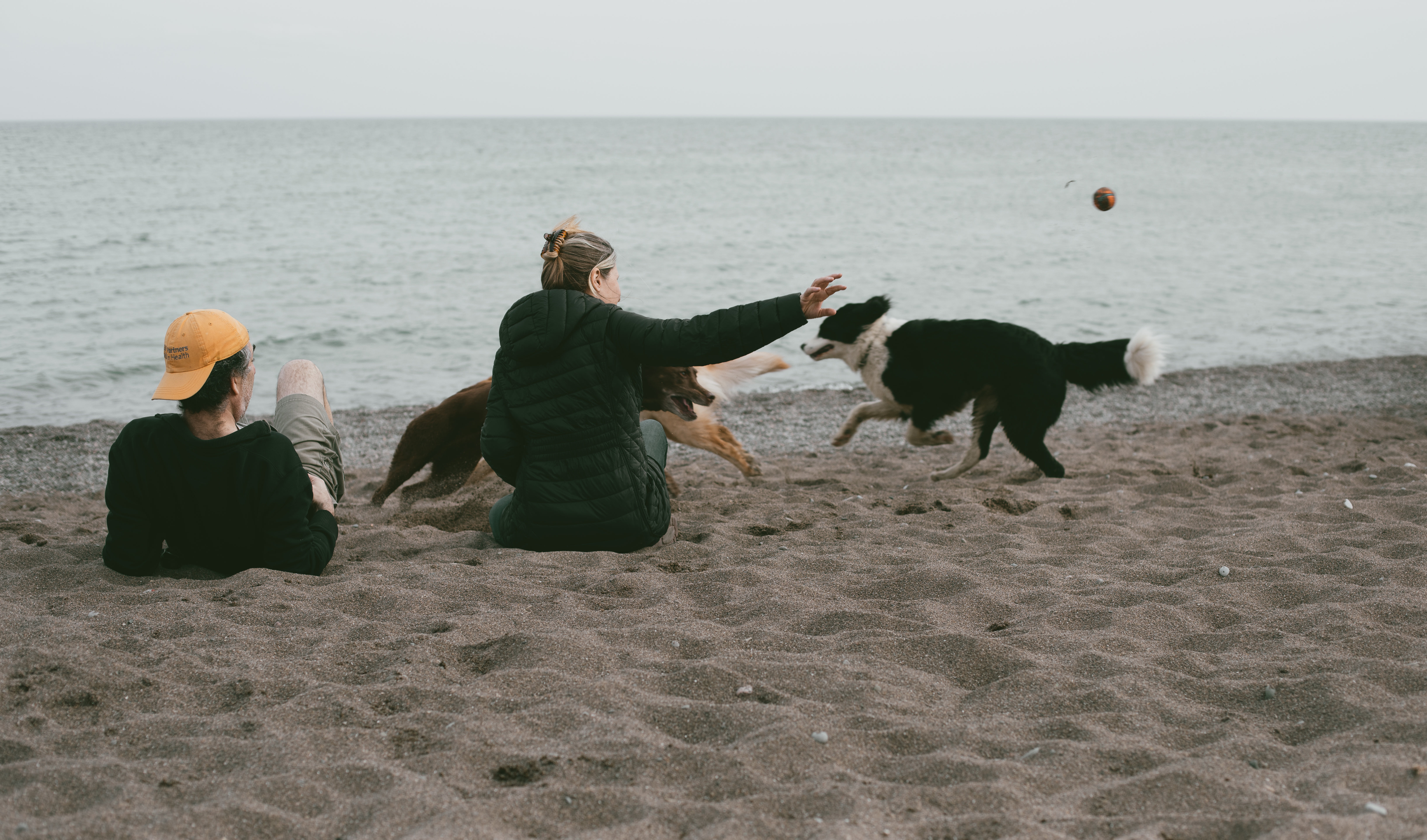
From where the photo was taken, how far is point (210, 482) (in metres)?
3.37

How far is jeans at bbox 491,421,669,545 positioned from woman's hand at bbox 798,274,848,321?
1.09 m

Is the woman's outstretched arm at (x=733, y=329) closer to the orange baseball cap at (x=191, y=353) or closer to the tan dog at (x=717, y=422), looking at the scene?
the orange baseball cap at (x=191, y=353)

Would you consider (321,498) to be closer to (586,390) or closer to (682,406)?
(586,390)

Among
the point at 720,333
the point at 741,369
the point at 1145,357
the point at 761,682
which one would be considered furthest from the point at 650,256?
the point at 761,682

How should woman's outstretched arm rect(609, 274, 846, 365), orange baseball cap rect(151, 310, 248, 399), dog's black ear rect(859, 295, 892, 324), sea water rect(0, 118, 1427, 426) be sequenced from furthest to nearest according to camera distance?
sea water rect(0, 118, 1427, 426) < dog's black ear rect(859, 295, 892, 324) < woman's outstretched arm rect(609, 274, 846, 365) < orange baseball cap rect(151, 310, 248, 399)

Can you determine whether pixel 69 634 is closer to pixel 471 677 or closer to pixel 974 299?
pixel 471 677

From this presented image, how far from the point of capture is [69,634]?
2.95m

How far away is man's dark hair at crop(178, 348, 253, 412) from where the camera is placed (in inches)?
127

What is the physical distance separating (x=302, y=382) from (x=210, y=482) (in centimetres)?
124

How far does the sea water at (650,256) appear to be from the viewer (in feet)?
40.8

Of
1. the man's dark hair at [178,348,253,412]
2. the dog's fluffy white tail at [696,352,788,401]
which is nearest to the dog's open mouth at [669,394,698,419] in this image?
the dog's fluffy white tail at [696,352,788,401]

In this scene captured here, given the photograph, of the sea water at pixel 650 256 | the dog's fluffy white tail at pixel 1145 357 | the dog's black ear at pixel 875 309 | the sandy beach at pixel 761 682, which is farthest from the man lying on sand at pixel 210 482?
the dog's fluffy white tail at pixel 1145 357

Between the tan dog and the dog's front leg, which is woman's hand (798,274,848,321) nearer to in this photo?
the tan dog

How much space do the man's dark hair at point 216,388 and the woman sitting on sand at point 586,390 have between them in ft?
3.20
